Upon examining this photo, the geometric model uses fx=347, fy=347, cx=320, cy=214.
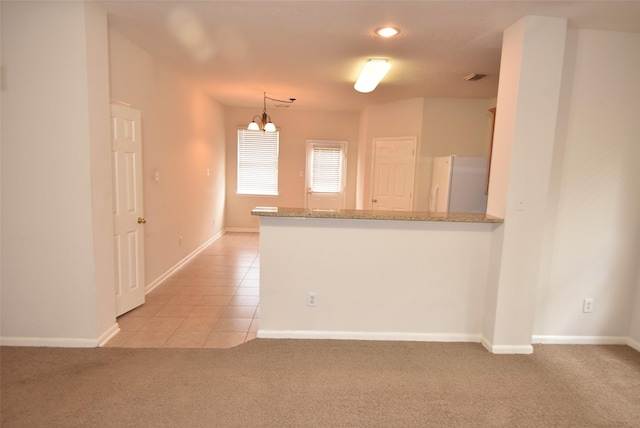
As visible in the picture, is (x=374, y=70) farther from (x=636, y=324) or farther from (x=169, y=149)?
(x=636, y=324)

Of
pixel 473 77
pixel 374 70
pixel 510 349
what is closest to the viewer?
pixel 510 349

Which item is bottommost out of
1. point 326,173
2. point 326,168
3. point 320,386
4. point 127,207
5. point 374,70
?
point 320,386

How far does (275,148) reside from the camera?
7.38 meters

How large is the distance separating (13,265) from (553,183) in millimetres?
4196

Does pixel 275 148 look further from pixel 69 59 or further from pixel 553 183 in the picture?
pixel 553 183

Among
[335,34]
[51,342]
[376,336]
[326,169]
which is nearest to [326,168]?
[326,169]

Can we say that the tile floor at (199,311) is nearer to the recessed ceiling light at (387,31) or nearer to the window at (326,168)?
the recessed ceiling light at (387,31)

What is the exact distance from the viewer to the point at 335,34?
2.84 meters

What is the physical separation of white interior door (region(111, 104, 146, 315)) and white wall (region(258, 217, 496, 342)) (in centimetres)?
134

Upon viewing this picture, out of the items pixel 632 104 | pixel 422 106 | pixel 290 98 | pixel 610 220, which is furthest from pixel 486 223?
pixel 290 98

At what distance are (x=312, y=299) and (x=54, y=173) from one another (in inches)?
84.8

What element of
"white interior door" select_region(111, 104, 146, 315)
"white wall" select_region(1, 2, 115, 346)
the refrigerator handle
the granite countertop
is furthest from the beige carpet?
the refrigerator handle

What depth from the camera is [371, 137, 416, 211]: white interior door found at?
547cm

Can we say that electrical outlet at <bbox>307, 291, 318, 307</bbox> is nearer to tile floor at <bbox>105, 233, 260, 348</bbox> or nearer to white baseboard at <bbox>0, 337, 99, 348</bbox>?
tile floor at <bbox>105, 233, 260, 348</bbox>
